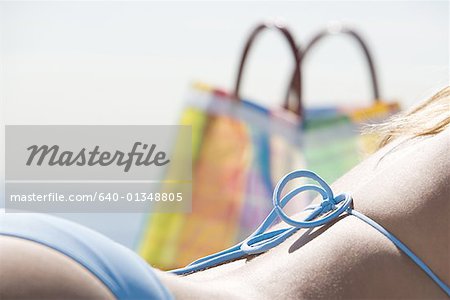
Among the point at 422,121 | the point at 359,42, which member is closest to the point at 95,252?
the point at 422,121

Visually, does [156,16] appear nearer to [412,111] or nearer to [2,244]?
[412,111]

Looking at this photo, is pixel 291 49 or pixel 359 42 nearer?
pixel 291 49

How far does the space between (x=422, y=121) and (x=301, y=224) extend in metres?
0.23

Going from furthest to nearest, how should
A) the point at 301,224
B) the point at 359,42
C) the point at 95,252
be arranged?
1. the point at 359,42
2. the point at 301,224
3. the point at 95,252

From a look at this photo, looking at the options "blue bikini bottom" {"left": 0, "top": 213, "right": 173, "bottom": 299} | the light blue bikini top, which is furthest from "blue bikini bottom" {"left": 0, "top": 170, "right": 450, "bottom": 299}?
the light blue bikini top

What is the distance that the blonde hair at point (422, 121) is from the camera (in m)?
1.00

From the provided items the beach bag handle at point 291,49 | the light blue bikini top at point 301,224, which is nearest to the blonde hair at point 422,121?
the light blue bikini top at point 301,224

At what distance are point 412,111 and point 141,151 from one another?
2637 mm

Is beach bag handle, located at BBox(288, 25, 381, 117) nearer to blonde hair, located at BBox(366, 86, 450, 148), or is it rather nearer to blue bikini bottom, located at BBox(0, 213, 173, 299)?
blonde hair, located at BBox(366, 86, 450, 148)

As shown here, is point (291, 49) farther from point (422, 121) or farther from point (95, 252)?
point (95, 252)

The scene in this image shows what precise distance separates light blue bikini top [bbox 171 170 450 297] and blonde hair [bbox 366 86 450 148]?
0.15 m

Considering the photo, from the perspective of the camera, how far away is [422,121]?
1.03 metres

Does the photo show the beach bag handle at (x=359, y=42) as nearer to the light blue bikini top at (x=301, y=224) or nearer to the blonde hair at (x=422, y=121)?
the blonde hair at (x=422, y=121)

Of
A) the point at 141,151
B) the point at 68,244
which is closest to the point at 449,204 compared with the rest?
the point at 68,244
